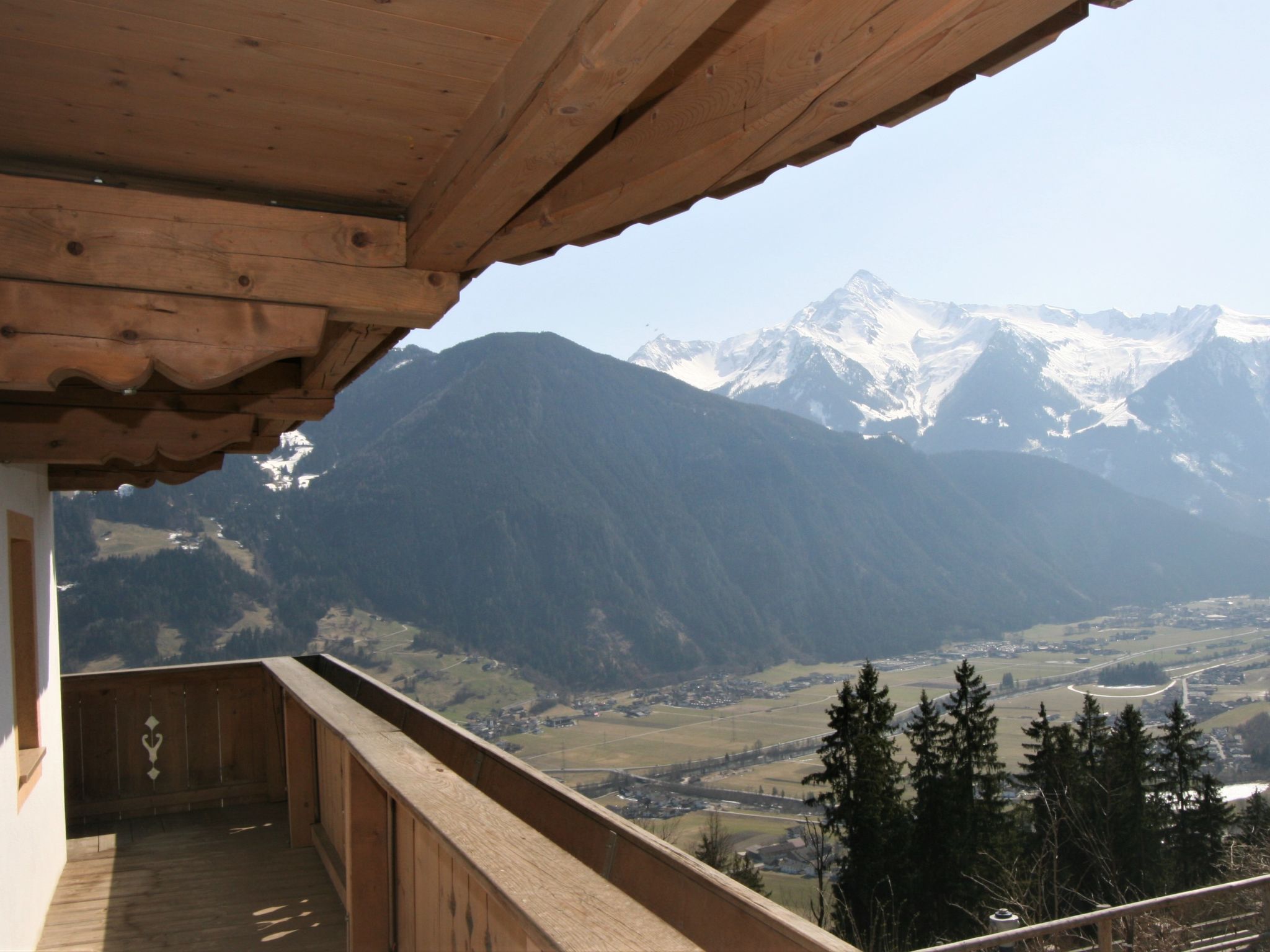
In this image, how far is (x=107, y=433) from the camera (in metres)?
3.35

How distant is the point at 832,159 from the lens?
1.75m

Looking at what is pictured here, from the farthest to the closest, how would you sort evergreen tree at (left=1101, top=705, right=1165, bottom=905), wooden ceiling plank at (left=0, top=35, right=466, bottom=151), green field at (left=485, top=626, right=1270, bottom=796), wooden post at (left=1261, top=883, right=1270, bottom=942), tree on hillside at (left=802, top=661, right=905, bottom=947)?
green field at (left=485, top=626, right=1270, bottom=796), tree on hillside at (left=802, top=661, right=905, bottom=947), evergreen tree at (left=1101, top=705, right=1165, bottom=905), wooden post at (left=1261, top=883, right=1270, bottom=942), wooden ceiling plank at (left=0, top=35, right=466, bottom=151)

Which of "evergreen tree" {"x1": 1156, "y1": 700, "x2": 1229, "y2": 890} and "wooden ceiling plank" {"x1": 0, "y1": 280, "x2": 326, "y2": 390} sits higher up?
"wooden ceiling plank" {"x1": 0, "y1": 280, "x2": 326, "y2": 390}

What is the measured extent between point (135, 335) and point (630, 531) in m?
113

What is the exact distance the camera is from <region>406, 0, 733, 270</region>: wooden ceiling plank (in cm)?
112

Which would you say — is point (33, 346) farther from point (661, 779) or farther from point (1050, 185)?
point (1050, 185)

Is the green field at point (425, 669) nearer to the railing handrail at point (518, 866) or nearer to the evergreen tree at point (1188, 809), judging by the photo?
the evergreen tree at point (1188, 809)

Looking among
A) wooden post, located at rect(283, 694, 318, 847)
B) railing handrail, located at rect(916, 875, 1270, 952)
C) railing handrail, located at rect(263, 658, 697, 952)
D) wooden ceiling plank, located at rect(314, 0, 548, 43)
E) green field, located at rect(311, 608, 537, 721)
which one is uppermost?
wooden ceiling plank, located at rect(314, 0, 548, 43)

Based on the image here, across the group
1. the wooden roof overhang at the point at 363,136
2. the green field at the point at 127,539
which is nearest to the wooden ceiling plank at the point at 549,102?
the wooden roof overhang at the point at 363,136

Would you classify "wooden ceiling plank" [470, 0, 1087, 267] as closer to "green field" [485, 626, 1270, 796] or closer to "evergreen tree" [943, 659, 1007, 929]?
"evergreen tree" [943, 659, 1007, 929]

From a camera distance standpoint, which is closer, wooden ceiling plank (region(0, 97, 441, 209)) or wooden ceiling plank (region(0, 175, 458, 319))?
wooden ceiling plank (region(0, 97, 441, 209))

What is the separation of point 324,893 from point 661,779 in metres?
57.2

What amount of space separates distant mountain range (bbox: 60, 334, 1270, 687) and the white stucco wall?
7477 centimetres

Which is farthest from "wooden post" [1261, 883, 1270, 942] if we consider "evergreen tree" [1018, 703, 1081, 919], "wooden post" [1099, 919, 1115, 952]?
"evergreen tree" [1018, 703, 1081, 919]
